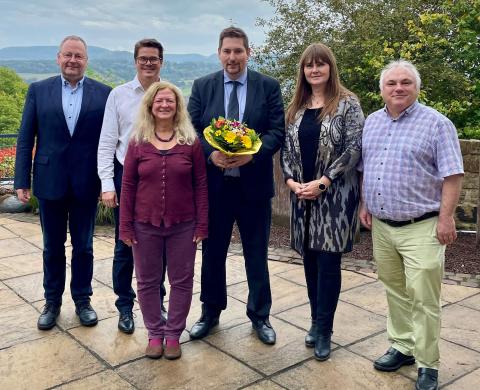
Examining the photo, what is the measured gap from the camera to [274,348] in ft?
11.9

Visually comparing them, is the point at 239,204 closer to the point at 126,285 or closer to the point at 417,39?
the point at 126,285

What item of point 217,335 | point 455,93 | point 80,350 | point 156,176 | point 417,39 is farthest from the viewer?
point 417,39

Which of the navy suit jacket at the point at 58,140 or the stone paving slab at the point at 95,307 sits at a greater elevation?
the navy suit jacket at the point at 58,140

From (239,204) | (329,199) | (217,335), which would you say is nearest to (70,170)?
(239,204)

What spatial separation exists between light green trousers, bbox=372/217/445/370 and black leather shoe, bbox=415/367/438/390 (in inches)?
1.1

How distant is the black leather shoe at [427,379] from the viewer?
302cm

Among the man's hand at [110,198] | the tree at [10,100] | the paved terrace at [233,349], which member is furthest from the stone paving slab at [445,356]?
the tree at [10,100]

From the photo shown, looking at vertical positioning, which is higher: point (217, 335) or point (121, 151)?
point (121, 151)

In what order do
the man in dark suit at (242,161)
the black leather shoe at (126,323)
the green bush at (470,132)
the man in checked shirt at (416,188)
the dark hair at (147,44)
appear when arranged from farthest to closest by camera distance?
the green bush at (470,132), the black leather shoe at (126,323), the dark hair at (147,44), the man in dark suit at (242,161), the man in checked shirt at (416,188)

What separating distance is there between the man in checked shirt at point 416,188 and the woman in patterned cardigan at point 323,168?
0.15m

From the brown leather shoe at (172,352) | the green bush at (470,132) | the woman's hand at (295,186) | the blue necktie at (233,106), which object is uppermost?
the blue necktie at (233,106)

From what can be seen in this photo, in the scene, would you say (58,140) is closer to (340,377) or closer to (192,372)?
(192,372)

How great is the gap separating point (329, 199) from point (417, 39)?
6.53 meters

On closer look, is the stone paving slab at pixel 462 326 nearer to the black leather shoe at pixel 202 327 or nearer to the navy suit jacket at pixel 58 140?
the black leather shoe at pixel 202 327
